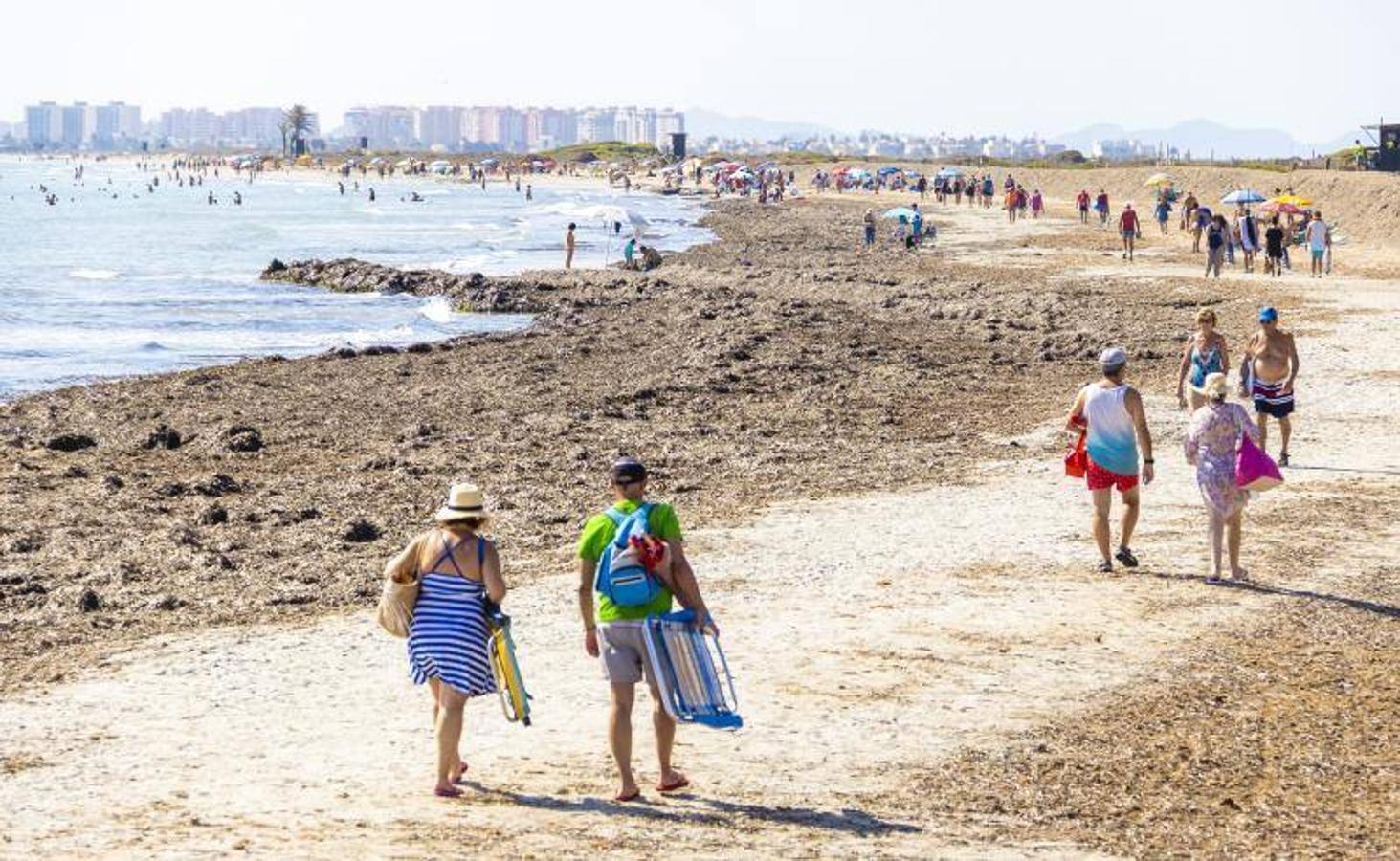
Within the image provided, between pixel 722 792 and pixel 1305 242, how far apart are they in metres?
43.5

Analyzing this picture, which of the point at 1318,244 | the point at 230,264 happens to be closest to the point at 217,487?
the point at 1318,244

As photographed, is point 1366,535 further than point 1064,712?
Yes

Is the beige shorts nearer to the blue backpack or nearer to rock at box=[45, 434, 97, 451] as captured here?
the blue backpack

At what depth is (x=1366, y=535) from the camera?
15.8 m

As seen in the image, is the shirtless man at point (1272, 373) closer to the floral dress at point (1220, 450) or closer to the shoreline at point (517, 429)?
the shoreline at point (517, 429)

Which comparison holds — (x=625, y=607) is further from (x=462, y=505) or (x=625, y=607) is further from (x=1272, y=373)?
(x=1272, y=373)

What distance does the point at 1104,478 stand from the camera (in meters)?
14.3

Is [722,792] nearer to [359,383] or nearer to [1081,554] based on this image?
[1081,554]

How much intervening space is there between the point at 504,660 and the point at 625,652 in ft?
2.07

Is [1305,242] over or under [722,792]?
over

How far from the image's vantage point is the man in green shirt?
8930 mm

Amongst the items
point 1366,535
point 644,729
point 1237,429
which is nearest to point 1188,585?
point 1237,429

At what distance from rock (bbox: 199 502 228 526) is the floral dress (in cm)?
928

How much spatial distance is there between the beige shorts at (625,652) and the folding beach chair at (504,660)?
18.8 inches
